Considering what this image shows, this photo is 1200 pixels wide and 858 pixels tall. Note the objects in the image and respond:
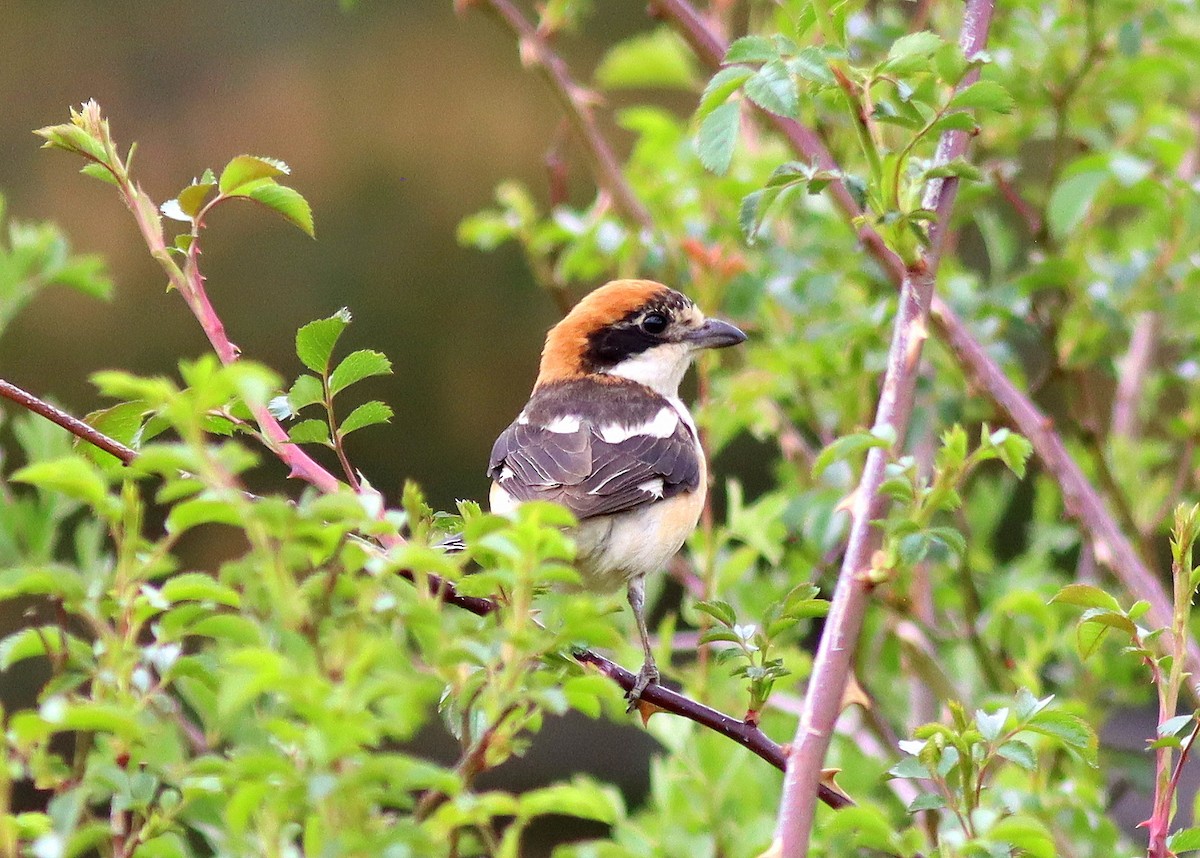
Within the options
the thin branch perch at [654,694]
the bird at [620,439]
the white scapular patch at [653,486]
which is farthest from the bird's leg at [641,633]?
the thin branch perch at [654,694]

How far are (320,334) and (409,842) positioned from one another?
2.80 feet

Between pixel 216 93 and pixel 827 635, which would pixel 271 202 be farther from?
pixel 216 93

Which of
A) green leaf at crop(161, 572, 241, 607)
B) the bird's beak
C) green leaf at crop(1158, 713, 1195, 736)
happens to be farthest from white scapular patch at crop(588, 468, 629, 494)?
green leaf at crop(161, 572, 241, 607)

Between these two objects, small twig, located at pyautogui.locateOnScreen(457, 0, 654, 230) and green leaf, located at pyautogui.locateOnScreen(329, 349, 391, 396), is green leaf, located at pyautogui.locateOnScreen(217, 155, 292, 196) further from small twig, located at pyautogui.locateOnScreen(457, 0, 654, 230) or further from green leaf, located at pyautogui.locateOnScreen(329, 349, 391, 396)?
small twig, located at pyautogui.locateOnScreen(457, 0, 654, 230)

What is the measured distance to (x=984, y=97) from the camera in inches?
75.5

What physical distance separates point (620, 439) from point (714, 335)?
0.54 meters

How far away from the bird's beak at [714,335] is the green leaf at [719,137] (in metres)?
1.89

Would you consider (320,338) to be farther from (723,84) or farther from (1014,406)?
(1014,406)

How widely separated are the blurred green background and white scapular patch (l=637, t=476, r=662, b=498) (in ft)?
10.0

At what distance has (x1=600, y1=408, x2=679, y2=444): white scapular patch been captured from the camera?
3.60 meters

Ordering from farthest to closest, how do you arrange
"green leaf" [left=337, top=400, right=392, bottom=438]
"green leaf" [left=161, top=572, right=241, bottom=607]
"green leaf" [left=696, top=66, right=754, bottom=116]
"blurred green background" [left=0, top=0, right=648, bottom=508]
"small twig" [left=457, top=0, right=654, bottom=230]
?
"blurred green background" [left=0, top=0, right=648, bottom=508], "small twig" [left=457, top=0, right=654, bottom=230], "green leaf" [left=696, top=66, right=754, bottom=116], "green leaf" [left=337, top=400, right=392, bottom=438], "green leaf" [left=161, top=572, right=241, bottom=607]

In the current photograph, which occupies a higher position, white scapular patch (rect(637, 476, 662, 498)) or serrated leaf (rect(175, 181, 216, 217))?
serrated leaf (rect(175, 181, 216, 217))

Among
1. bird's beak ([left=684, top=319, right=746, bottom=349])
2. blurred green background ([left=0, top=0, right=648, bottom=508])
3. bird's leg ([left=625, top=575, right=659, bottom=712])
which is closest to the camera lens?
bird's leg ([left=625, top=575, right=659, bottom=712])

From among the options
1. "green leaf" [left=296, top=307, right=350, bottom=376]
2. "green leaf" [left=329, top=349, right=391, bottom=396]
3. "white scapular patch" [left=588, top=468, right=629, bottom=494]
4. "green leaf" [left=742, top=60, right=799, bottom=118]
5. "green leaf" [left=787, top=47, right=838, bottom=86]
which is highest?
"green leaf" [left=787, top=47, right=838, bottom=86]
